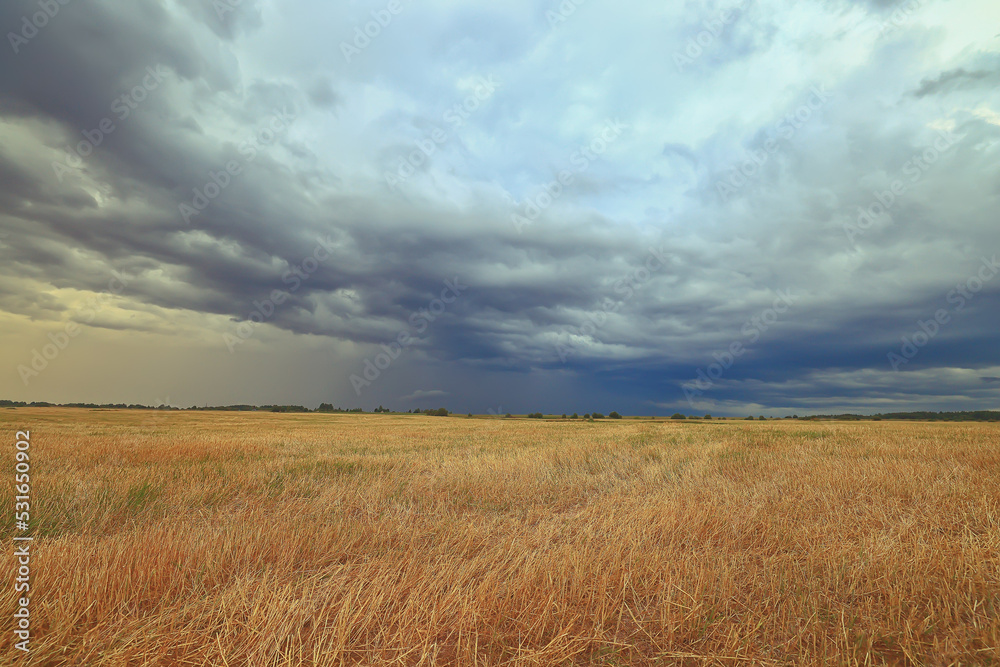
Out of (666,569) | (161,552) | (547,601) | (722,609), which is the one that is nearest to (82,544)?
(161,552)

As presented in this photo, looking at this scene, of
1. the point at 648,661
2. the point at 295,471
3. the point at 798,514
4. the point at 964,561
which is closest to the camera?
the point at 648,661

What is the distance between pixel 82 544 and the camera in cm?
526

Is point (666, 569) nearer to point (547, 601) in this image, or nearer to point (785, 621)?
point (785, 621)

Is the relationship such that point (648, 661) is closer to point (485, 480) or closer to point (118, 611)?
point (118, 611)

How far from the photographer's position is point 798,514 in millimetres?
7434

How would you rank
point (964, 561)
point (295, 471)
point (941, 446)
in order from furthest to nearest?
1. point (941, 446)
2. point (295, 471)
3. point (964, 561)

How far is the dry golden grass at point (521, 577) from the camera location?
3477 mm

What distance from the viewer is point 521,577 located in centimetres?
455

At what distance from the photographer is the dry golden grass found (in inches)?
137

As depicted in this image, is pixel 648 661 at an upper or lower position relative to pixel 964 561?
lower

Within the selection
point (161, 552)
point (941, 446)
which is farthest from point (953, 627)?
point (941, 446)

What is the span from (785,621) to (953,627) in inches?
54.6

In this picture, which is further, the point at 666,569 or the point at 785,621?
the point at 666,569

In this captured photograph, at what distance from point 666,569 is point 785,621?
3.76 feet
